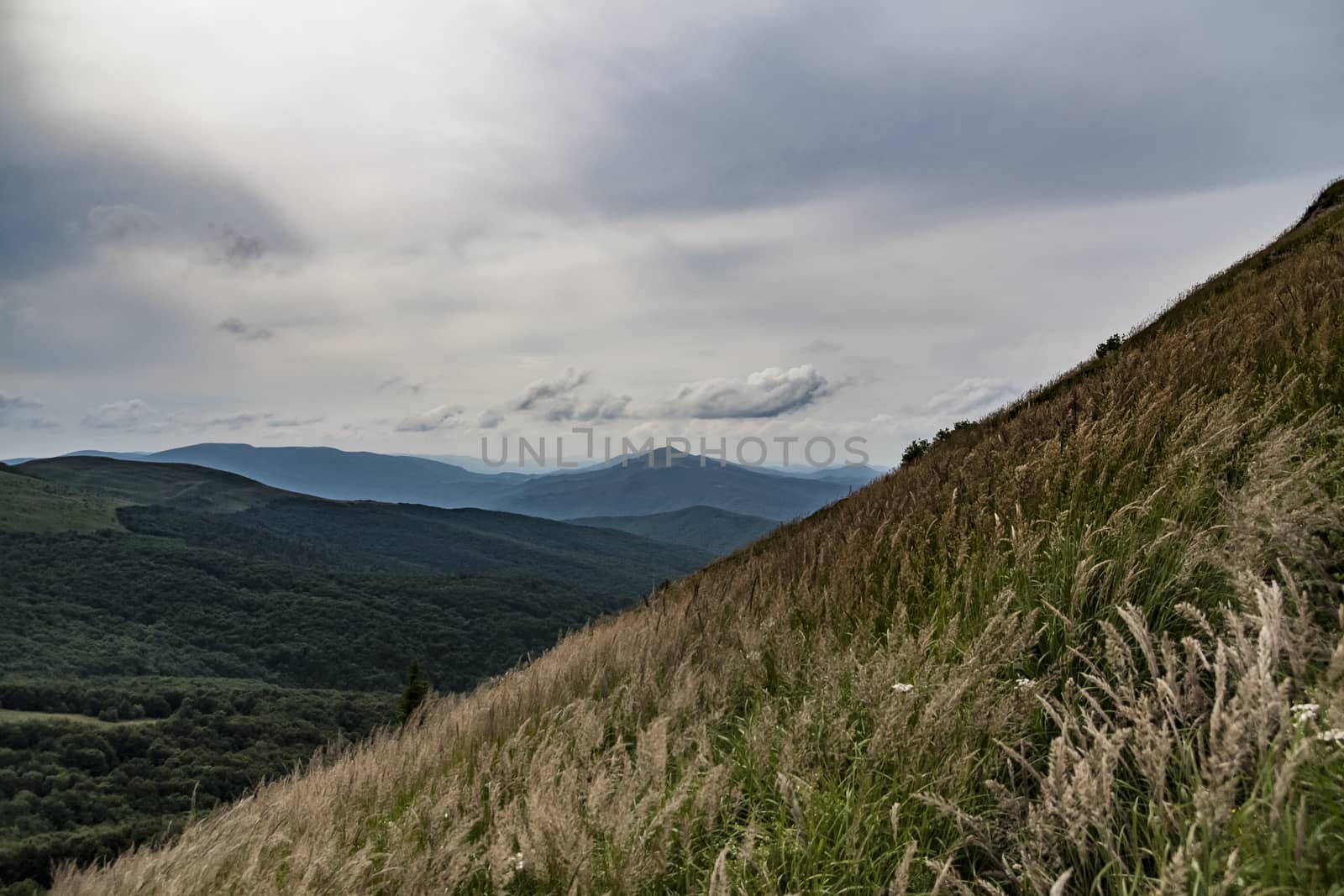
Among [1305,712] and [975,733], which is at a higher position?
[1305,712]

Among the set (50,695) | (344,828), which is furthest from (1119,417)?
(50,695)

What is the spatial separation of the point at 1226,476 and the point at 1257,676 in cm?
355

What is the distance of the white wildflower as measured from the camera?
1.81 m

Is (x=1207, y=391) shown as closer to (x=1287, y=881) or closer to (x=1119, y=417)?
(x=1119, y=417)

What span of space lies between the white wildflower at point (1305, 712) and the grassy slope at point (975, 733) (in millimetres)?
26

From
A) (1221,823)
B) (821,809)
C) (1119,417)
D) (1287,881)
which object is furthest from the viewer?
(1119,417)

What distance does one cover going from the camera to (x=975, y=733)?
2797mm

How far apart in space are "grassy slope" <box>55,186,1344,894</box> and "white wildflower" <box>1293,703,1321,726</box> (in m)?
0.03

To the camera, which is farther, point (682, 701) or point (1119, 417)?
point (1119, 417)

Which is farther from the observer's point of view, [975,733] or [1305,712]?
[975,733]

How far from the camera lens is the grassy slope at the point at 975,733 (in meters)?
1.88

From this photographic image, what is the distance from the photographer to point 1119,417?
5.92m

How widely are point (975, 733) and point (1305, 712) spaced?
3.58ft

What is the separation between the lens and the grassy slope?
1.88 meters
